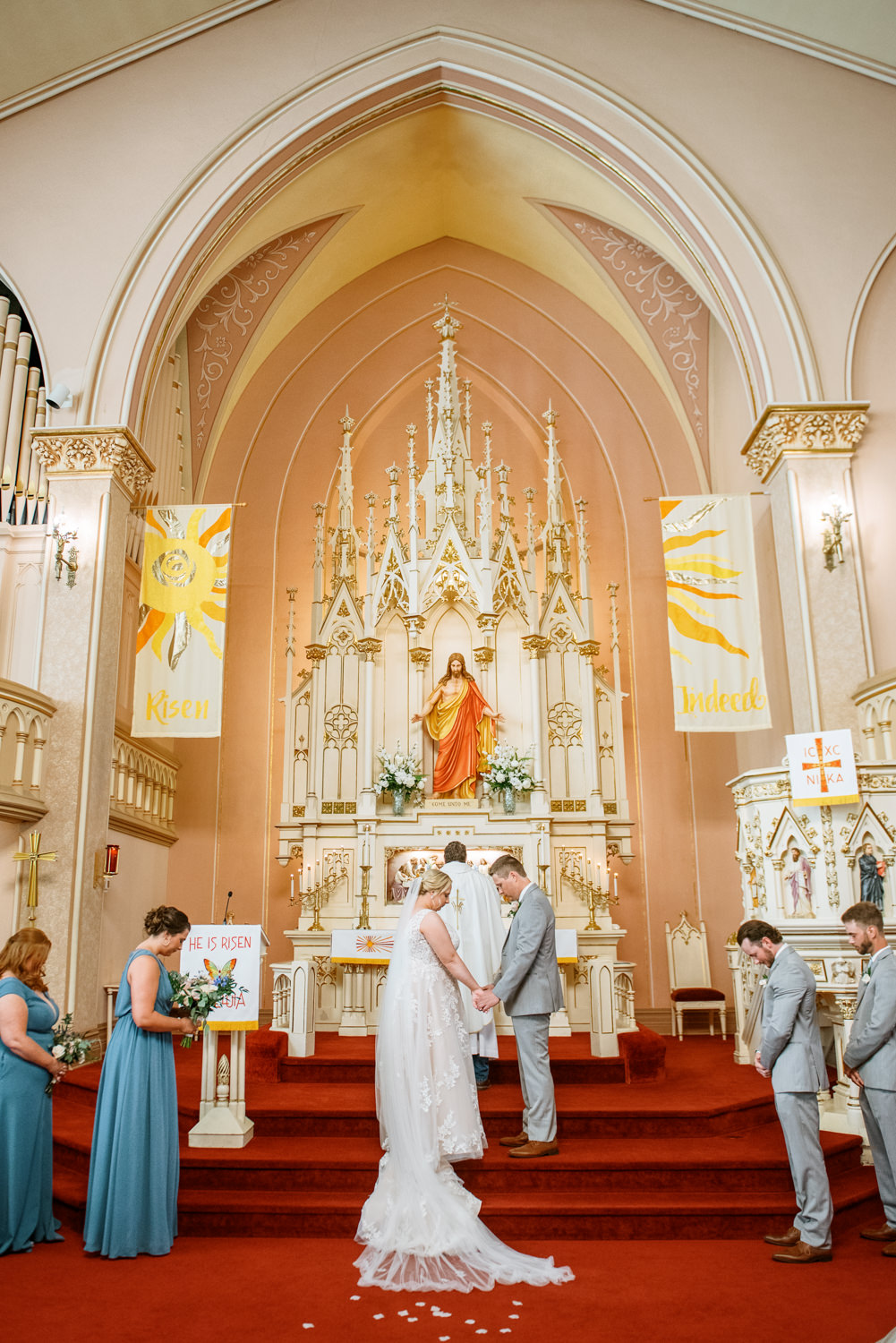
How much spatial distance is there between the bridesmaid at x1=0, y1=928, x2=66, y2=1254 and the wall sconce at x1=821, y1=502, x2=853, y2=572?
7240 mm

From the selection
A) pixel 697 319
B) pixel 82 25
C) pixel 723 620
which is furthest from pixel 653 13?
pixel 723 620

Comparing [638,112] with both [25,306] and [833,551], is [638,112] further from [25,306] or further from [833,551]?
[25,306]

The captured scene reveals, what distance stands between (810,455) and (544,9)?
5764mm

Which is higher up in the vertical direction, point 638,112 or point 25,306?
point 638,112

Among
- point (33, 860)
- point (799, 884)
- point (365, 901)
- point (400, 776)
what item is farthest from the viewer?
point (400, 776)

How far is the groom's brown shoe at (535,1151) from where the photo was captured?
5.82 metres

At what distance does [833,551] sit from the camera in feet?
30.3

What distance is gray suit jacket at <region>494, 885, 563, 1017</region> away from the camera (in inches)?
237

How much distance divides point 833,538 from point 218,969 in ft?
21.0

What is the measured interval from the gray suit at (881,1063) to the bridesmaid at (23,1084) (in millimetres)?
4004

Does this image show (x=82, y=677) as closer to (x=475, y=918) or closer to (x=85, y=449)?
(x=85, y=449)

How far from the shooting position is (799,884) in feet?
24.7

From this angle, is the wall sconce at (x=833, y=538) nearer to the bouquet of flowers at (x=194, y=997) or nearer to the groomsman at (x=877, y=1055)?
the groomsman at (x=877, y=1055)

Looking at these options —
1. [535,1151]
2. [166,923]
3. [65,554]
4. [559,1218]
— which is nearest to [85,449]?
[65,554]
